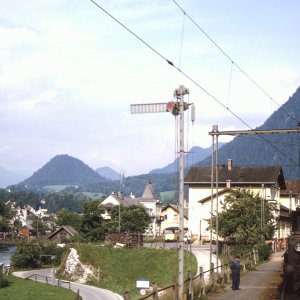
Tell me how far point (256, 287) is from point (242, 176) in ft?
189

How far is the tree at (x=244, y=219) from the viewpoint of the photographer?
55.5 meters

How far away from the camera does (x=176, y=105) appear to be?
19.7 m

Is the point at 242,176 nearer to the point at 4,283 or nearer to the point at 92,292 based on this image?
the point at 92,292

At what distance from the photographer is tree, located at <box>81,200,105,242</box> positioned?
99500 mm

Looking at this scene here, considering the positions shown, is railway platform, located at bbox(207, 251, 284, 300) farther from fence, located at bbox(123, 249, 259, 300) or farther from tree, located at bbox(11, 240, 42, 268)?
tree, located at bbox(11, 240, 42, 268)

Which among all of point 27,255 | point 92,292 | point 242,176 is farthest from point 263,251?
point 27,255

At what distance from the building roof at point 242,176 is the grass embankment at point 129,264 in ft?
84.0

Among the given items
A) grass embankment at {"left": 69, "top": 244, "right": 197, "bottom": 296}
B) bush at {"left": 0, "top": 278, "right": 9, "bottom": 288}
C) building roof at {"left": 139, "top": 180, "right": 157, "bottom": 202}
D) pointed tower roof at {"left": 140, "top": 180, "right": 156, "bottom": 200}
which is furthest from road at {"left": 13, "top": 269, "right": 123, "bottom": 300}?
pointed tower roof at {"left": 140, "top": 180, "right": 156, "bottom": 200}

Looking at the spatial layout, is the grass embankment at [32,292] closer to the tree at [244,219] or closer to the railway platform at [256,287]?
the tree at [244,219]

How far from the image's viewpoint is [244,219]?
186 feet

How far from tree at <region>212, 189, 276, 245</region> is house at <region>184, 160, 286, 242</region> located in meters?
21.9

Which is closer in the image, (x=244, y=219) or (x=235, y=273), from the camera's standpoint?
(x=235, y=273)

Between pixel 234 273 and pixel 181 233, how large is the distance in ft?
33.9

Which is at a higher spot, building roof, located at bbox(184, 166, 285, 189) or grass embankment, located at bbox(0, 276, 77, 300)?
building roof, located at bbox(184, 166, 285, 189)
